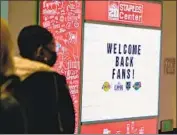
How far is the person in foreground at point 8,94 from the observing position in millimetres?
1793

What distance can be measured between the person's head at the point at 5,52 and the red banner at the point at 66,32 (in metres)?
2.54

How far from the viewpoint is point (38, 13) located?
14.1 ft

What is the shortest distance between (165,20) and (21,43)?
152 inches

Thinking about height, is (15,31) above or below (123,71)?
above

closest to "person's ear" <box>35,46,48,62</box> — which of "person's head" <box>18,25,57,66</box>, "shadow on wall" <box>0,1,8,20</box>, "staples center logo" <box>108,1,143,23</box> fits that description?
"person's head" <box>18,25,57,66</box>

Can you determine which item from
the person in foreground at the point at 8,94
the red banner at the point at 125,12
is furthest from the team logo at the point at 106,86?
the person in foreground at the point at 8,94

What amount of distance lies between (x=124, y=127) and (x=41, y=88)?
3.22 meters

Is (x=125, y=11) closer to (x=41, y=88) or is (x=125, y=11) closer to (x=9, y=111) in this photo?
(x=41, y=88)

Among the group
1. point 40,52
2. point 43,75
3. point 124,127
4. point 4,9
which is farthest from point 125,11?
point 43,75

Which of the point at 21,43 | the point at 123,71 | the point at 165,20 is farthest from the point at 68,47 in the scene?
the point at 21,43

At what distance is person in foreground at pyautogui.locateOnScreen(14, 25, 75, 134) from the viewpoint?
1.93 m

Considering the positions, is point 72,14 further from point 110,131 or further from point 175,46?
point 175,46

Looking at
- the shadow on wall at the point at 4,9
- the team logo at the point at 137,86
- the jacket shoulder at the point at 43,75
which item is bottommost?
the team logo at the point at 137,86

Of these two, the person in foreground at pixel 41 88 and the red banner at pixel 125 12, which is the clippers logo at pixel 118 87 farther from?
the person in foreground at pixel 41 88
